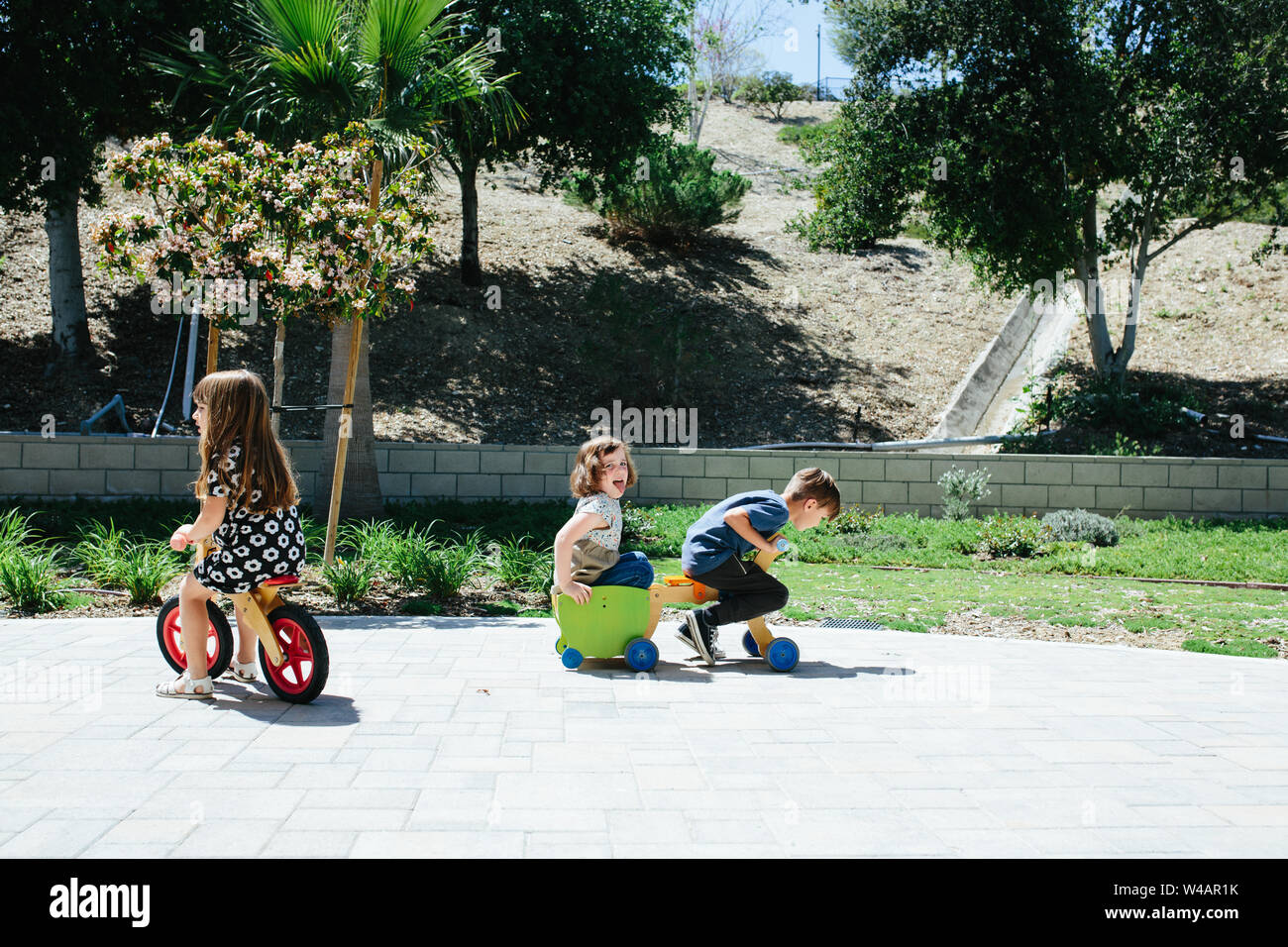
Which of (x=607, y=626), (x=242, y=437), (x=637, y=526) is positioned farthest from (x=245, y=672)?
(x=637, y=526)

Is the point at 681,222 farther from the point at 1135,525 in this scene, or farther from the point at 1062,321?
the point at 1135,525

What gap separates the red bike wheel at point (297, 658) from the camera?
488cm

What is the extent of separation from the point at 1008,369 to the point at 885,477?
7.61 m

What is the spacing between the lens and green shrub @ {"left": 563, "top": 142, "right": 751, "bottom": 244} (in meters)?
22.4

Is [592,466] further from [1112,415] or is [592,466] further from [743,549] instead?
[1112,415]

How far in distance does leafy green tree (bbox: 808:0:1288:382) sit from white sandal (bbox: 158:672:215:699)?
13311 mm

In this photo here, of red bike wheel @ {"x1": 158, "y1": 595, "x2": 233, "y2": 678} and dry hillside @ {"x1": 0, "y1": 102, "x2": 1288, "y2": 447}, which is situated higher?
dry hillside @ {"x1": 0, "y1": 102, "x2": 1288, "y2": 447}

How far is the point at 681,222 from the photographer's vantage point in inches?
920

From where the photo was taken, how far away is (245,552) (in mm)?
4777

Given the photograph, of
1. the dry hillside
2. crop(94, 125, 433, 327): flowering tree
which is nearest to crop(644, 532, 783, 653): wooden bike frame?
crop(94, 125, 433, 327): flowering tree

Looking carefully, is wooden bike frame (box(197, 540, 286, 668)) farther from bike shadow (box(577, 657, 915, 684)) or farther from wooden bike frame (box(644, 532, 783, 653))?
wooden bike frame (box(644, 532, 783, 653))

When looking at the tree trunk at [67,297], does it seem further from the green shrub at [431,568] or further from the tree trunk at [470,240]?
the green shrub at [431,568]
